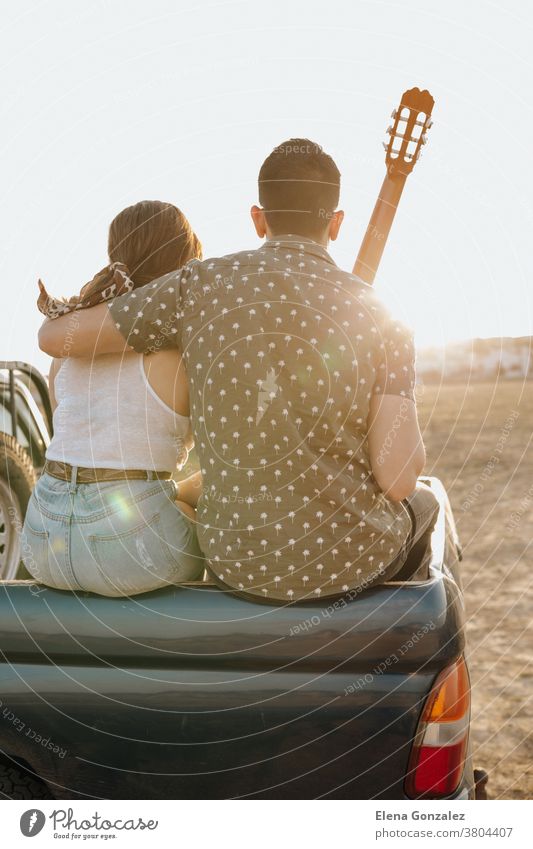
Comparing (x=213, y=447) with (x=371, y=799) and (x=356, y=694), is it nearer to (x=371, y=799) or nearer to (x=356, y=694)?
(x=356, y=694)

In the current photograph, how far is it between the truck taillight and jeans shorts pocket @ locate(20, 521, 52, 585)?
100 centimetres

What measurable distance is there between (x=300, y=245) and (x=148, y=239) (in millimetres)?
568

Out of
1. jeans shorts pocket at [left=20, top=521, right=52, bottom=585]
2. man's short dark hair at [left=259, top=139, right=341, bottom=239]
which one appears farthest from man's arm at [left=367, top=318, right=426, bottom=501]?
jeans shorts pocket at [left=20, top=521, right=52, bottom=585]

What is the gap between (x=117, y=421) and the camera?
2572 mm

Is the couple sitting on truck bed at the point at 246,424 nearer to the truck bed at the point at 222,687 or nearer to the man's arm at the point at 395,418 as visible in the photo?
the man's arm at the point at 395,418

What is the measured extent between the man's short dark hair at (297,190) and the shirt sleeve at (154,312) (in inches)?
12.4

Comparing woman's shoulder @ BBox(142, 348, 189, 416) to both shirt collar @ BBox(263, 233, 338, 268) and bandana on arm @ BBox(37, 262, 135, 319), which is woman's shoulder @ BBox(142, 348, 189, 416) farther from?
shirt collar @ BBox(263, 233, 338, 268)

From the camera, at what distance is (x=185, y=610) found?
89.5 inches

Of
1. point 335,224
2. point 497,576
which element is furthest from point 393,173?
point 497,576

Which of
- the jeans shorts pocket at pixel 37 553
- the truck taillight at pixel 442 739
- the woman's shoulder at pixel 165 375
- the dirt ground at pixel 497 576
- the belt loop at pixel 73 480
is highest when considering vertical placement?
the woman's shoulder at pixel 165 375

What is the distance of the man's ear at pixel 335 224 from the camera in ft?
8.81

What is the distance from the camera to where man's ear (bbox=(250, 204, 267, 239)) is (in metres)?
2.68

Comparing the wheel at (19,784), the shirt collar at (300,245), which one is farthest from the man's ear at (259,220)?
the wheel at (19,784)

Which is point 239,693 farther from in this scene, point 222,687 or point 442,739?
point 442,739
